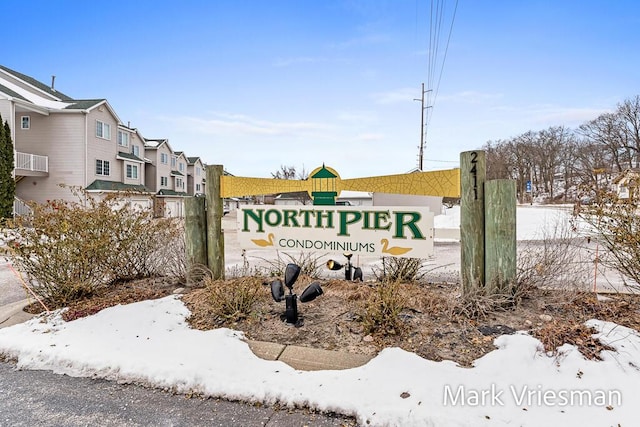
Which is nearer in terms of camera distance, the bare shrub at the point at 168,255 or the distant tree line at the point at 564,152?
the bare shrub at the point at 168,255

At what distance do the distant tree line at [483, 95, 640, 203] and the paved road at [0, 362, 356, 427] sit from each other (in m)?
50.1

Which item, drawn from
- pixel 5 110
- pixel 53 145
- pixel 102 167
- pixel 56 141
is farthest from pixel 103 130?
pixel 5 110

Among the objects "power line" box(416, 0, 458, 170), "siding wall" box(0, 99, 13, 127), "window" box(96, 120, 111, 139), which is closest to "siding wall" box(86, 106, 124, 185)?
"window" box(96, 120, 111, 139)

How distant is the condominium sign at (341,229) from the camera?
387cm

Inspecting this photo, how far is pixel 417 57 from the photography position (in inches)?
746

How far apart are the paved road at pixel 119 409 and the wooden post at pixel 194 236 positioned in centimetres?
207

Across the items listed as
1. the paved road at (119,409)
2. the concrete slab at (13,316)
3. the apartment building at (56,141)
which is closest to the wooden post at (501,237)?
the paved road at (119,409)

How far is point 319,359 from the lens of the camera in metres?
2.80

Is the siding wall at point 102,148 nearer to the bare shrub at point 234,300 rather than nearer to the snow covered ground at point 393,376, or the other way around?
the snow covered ground at point 393,376

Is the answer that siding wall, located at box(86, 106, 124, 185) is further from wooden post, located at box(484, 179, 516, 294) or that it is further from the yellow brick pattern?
wooden post, located at box(484, 179, 516, 294)

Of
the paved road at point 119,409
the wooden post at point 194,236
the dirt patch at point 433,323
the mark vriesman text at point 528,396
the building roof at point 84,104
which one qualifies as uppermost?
the building roof at point 84,104

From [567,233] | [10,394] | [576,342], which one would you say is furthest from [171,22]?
[576,342]

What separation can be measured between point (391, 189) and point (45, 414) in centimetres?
372

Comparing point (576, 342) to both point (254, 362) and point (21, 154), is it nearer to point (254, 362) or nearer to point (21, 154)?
point (254, 362)
